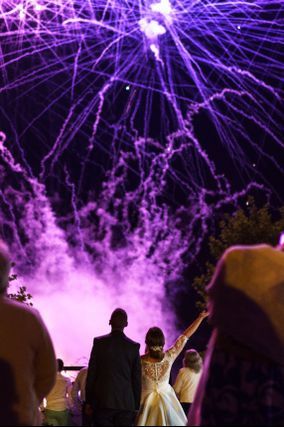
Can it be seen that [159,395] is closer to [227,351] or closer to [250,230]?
[227,351]

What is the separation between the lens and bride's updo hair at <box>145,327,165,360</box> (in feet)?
28.6

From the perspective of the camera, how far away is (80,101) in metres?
30.7

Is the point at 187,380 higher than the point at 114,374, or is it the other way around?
the point at 187,380

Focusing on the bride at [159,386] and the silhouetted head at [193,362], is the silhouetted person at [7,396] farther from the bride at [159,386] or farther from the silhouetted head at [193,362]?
the silhouetted head at [193,362]

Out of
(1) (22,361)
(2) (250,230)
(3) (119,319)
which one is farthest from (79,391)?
(2) (250,230)

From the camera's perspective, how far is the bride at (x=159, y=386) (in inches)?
350

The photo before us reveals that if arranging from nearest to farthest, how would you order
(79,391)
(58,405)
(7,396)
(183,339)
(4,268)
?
(7,396)
(4,268)
(183,339)
(79,391)
(58,405)

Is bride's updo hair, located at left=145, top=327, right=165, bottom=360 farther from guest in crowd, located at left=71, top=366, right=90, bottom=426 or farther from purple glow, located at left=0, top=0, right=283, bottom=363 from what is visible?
purple glow, located at left=0, top=0, right=283, bottom=363

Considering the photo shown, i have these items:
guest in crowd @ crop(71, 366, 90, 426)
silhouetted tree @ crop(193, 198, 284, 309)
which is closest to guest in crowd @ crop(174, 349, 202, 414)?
guest in crowd @ crop(71, 366, 90, 426)

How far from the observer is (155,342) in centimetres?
880

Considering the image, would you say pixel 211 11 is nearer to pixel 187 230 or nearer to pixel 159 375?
pixel 159 375

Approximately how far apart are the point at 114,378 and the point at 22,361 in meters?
3.61

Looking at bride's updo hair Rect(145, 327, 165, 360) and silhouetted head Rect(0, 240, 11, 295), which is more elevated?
bride's updo hair Rect(145, 327, 165, 360)

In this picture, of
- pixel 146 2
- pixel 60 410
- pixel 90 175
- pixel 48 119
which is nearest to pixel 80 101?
pixel 48 119
